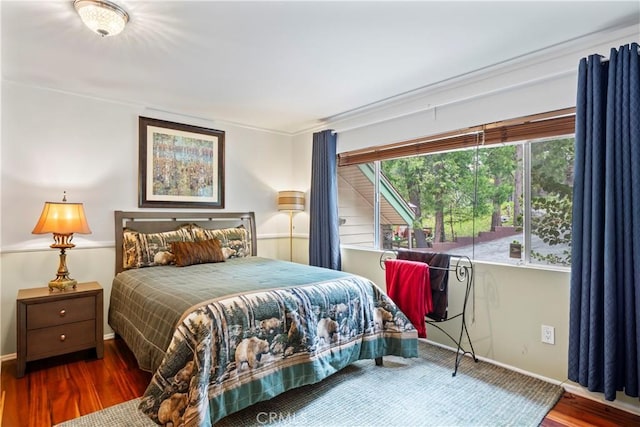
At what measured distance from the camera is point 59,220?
110 inches

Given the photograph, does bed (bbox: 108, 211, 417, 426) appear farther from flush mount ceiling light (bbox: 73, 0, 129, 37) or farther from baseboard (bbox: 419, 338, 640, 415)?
flush mount ceiling light (bbox: 73, 0, 129, 37)

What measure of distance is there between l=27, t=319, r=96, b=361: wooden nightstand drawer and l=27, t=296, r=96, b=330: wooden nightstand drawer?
0.04 meters

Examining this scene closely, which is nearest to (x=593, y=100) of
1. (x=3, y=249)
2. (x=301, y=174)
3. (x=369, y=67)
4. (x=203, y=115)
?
(x=369, y=67)

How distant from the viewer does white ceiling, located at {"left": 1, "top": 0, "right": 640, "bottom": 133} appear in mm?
1985

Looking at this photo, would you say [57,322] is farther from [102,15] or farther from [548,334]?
[548,334]

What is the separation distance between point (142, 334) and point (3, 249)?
1.63 metres

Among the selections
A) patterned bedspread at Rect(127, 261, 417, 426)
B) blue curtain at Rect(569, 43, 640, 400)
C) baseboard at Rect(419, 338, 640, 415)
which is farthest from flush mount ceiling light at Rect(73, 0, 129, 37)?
baseboard at Rect(419, 338, 640, 415)

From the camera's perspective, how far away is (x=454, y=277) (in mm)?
3125

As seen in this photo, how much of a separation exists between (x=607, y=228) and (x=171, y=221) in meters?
3.78

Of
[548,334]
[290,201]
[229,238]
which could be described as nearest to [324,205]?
[290,201]

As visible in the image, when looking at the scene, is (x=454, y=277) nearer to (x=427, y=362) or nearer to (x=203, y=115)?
(x=427, y=362)

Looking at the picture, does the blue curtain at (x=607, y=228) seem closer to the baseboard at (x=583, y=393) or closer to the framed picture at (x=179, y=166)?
the baseboard at (x=583, y=393)

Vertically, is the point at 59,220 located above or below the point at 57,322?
above

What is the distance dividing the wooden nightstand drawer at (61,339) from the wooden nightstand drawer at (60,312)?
0.04 metres
